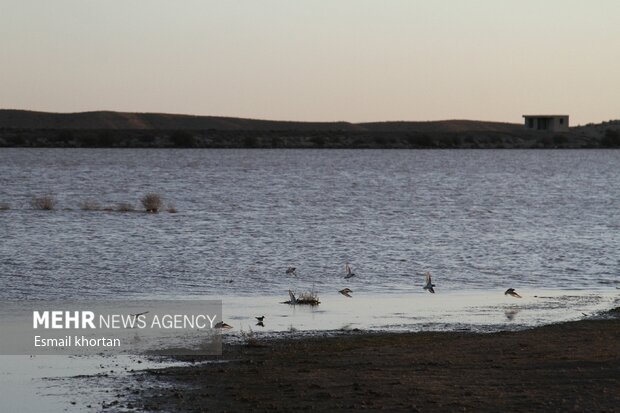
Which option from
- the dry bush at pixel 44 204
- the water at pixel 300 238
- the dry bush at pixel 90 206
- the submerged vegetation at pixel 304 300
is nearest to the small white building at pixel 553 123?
the water at pixel 300 238

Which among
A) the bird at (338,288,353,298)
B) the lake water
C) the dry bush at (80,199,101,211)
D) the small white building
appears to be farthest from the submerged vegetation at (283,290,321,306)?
the small white building

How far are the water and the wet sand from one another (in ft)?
24.9

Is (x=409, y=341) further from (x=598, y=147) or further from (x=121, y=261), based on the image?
(x=598, y=147)

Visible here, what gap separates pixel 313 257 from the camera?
30.4 meters

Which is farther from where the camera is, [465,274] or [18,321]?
[465,274]

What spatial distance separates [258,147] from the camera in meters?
190

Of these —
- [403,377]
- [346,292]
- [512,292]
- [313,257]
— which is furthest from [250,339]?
[313,257]

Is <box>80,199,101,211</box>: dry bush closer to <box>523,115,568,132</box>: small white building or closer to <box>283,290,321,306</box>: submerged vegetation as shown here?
<box>283,290,321,306</box>: submerged vegetation

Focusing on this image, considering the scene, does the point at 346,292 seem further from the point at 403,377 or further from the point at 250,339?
the point at 403,377

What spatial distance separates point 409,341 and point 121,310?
5.71 meters

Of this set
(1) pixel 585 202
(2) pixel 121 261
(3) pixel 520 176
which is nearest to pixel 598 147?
(3) pixel 520 176

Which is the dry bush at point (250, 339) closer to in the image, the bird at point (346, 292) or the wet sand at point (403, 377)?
the wet sand at point (403, 377)

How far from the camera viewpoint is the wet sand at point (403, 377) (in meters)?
11.9

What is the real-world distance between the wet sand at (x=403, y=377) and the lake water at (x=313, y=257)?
121cm
